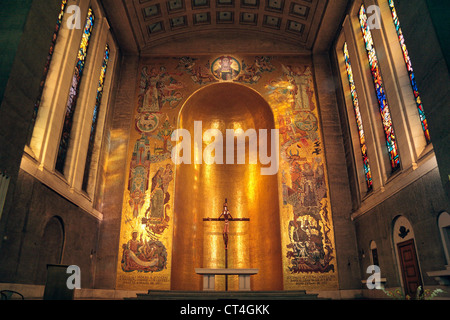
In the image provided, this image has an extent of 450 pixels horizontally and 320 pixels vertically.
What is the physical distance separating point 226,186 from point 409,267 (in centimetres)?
872

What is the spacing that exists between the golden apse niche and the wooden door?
11.0 feet

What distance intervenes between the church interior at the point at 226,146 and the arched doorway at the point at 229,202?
80 millimetres

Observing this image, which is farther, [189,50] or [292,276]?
[189,50]

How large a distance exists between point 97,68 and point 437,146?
34.7 ft

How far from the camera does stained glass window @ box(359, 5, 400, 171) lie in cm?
977

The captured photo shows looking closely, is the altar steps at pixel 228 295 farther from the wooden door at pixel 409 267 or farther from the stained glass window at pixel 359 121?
the stained glass window at pixel 359 121

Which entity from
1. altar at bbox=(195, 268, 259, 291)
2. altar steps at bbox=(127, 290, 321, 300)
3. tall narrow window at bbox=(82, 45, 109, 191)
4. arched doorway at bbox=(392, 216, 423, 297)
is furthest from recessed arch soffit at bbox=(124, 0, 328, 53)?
altar steps at bbox=(127, 290, 321, 300)

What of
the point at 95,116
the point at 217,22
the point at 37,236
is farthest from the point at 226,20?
the point at 37,236

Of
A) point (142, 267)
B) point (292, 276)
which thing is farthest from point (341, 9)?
point (142, 267)

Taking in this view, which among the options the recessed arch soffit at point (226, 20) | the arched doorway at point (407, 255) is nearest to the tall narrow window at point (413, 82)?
the arched doorway at point (407, 255)

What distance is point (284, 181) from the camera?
12969 mm
